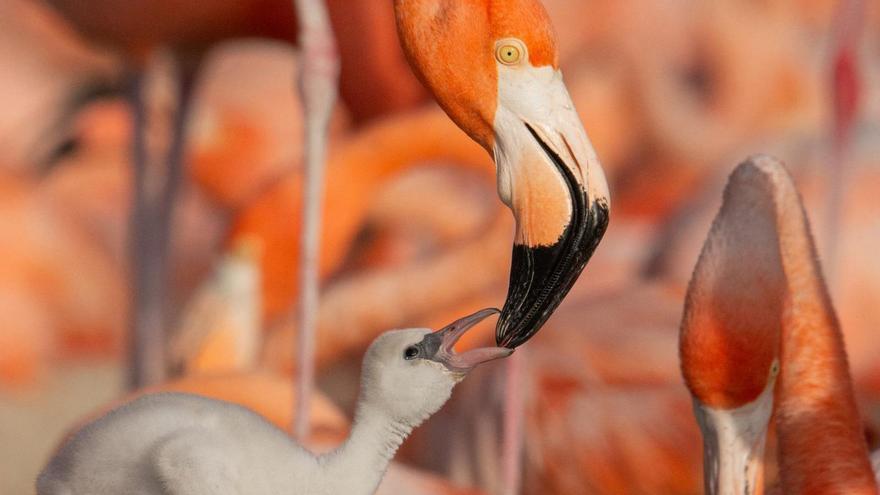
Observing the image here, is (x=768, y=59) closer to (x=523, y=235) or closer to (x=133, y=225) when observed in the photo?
(x=133, y=225)

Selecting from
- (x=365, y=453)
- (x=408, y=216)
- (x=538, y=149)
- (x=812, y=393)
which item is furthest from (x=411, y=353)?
(x=408, y=216)

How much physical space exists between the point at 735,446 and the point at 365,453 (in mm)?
459

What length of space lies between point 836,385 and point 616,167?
8.42 feet

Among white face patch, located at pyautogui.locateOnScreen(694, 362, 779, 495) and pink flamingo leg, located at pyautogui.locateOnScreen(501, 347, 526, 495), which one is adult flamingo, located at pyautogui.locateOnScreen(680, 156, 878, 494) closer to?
white face patch, located at pyautogui.locateOnScreen(694, 362, 779, 495)

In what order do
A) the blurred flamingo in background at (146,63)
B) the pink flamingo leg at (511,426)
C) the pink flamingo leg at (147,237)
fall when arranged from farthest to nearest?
the pink flamingo leg at (147,237) < the blurred flamingo in background at (146,63) < the pink flamingo leg at (511,426)

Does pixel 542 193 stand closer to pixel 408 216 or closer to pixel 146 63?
pixel 146 63

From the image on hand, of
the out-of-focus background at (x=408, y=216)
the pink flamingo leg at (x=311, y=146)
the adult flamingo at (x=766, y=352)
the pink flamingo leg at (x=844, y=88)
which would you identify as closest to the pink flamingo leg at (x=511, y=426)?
the out-of-focus background at (x=408, y=216)

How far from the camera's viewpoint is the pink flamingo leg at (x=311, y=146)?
88.5 inches

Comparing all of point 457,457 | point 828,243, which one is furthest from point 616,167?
point 457,457

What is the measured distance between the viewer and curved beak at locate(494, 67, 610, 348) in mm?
1349

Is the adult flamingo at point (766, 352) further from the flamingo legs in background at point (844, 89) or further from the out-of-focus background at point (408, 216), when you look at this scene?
the flamingo legs in background at point (844, 89)

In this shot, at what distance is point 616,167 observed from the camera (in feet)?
14.0

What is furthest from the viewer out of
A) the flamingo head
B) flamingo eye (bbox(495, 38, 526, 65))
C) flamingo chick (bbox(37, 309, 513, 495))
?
the flamingo head

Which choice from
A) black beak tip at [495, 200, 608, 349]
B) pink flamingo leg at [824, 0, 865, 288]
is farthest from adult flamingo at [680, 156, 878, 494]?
pink flamingo leg at [824, 0, 865, 288]
